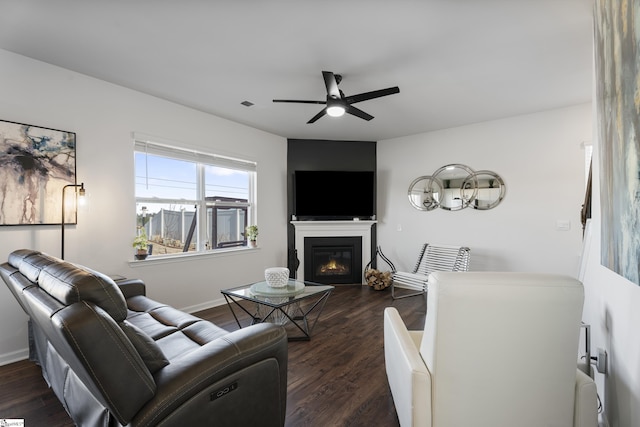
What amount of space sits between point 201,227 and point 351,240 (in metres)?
2.53

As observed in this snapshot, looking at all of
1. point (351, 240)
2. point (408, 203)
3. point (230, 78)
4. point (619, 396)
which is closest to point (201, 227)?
point (230, 78)

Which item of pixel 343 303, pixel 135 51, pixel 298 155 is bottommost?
pixel 343 303

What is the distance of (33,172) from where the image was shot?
2611mm

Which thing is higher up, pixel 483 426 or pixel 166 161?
pixel 166 161

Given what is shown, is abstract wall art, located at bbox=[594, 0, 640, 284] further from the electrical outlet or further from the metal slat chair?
the metal slat chair

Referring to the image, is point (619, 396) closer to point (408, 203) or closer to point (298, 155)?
point (408, 203)

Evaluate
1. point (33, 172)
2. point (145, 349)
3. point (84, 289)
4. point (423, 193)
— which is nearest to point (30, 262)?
point (84, 289)

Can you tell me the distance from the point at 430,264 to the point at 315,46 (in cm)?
352

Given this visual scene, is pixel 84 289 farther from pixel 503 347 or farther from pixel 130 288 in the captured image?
pixel 130 288

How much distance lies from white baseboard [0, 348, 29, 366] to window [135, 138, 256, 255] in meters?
1.37

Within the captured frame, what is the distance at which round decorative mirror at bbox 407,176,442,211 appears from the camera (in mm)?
4922

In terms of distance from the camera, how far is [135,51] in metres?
2.51

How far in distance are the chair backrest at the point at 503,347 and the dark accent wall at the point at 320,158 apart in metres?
4.05

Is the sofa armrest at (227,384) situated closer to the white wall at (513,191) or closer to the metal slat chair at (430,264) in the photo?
the metal slat chair at (430,264)
